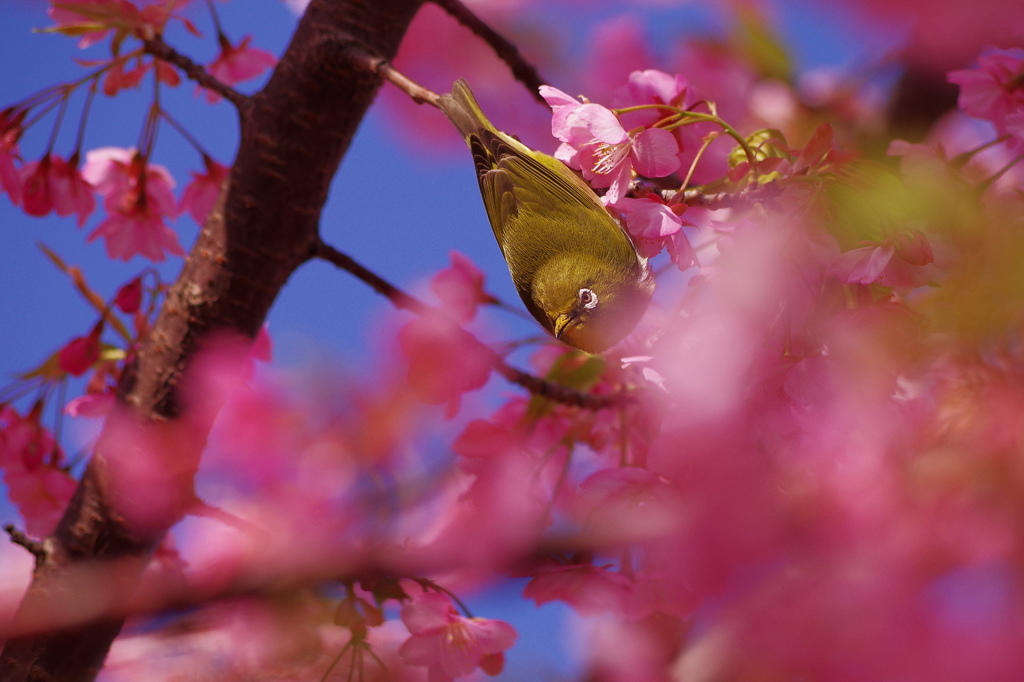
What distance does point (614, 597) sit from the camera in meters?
1.00

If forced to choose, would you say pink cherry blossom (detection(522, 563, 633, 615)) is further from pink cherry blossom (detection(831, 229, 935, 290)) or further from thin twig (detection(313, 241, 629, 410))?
pink cherry blossom (detection(831, 229, 935, 290))

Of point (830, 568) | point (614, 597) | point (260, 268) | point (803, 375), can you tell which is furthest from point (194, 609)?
point (260, 268)

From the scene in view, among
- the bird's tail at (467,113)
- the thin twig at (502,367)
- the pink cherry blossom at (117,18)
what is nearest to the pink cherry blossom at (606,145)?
the bird's tail at (467,113)

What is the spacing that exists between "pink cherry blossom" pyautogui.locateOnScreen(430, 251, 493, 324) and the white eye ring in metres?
0.48

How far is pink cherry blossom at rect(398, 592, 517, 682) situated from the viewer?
0.98 metres

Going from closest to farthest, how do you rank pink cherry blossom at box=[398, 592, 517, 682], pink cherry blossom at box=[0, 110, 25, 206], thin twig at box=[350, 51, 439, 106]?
thin twig at box=[350, 51, 439, 106] → pink cherry blossom at box=[398, 592, 517, 682] → pink cherry blossom at box=[0, 110, 25, 206]

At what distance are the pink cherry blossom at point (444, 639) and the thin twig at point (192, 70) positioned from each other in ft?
2.67

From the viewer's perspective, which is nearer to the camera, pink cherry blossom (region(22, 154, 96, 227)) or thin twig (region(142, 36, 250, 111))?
thin twig (region(142, 36, 250, 111))

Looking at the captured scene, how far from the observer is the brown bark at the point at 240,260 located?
1.07 metres

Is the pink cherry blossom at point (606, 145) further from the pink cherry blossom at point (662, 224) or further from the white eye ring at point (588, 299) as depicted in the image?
the white eye ring at point (588, 299)

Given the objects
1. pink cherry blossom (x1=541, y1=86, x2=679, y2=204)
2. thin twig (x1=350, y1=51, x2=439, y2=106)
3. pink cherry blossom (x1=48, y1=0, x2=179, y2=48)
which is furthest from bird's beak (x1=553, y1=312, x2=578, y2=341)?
pink cherry blossom (x1=48, y1=0, x2=179, y2=48)

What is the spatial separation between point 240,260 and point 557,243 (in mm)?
539

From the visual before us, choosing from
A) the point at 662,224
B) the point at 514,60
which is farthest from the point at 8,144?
the point at 662,224

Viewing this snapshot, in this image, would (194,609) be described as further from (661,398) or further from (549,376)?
(549,376)
